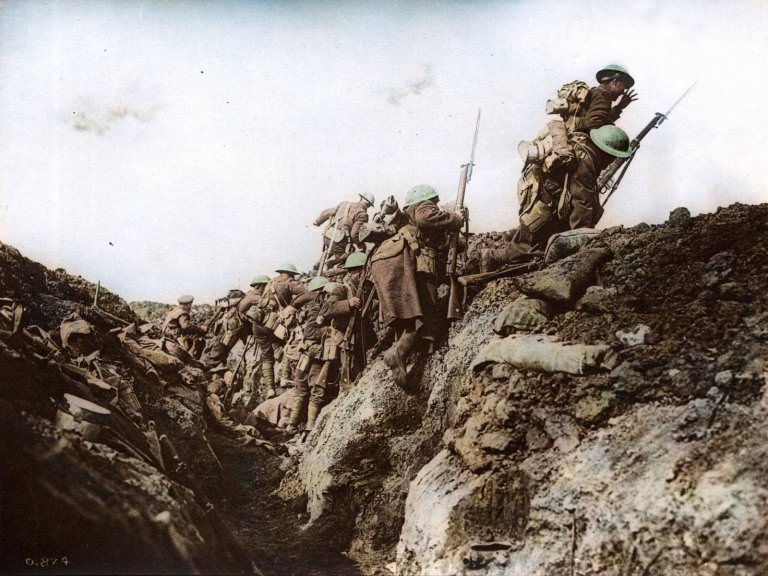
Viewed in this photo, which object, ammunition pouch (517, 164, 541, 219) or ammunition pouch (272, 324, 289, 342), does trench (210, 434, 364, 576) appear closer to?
ammunition pouch (272, 324, 289, 342)

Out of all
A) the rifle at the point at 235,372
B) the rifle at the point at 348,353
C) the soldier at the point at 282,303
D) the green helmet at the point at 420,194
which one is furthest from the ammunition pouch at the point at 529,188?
the rifle at the point at 235,372

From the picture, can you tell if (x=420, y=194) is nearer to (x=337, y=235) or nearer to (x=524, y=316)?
(x=524, y=316)

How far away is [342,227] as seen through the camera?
9.06m

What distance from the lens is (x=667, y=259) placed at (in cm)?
417

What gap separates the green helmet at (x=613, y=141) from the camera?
521cm

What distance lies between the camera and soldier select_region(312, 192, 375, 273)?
29.0 ft

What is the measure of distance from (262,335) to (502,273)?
17.8 ft

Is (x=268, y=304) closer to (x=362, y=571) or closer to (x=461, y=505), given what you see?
(x=362, y=571)

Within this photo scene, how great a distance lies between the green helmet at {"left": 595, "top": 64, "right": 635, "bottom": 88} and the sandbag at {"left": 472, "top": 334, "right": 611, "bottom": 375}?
263cm

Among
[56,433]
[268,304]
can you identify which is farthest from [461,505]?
[268,304]

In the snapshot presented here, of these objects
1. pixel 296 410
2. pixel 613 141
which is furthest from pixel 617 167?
pixel 296 410

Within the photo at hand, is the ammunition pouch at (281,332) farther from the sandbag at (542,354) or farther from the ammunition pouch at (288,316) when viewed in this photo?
the sandbag at (542,354)

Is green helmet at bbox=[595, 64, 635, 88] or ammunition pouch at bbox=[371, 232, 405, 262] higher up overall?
green helmet at bbox=[595, 64, 635, 88]

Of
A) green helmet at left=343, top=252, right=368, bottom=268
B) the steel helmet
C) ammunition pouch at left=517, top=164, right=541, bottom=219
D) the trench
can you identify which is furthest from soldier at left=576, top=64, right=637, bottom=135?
the trench
